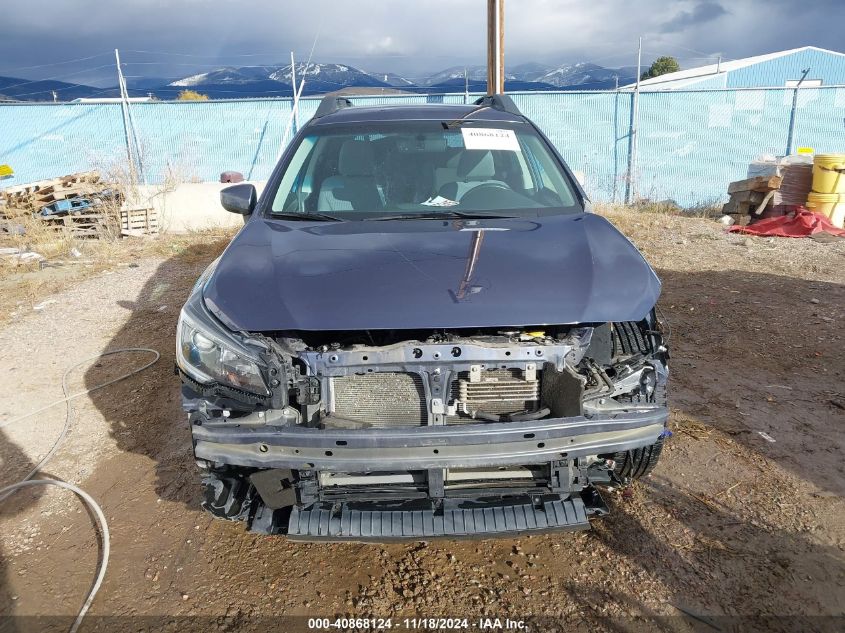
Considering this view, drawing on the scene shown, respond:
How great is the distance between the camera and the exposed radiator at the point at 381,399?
2.26 metres

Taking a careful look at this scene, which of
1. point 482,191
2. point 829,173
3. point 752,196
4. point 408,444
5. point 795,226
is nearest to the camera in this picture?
point 408,444

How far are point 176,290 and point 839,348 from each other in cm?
627

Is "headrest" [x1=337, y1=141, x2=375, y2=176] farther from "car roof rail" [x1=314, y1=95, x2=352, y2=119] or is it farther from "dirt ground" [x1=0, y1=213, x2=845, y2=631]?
"dirt ground" [x1=0, y1=213, x2=845, y2=631]

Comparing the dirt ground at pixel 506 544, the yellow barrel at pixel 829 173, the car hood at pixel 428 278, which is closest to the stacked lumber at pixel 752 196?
the yellow barrel at pixel 829 173

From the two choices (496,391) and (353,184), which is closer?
(496,391)

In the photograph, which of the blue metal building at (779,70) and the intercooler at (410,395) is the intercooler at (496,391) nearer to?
the intercooler at (410,395)

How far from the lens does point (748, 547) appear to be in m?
2.59

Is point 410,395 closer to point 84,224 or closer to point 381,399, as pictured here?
point 381,399

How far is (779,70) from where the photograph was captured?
27797 millimetres

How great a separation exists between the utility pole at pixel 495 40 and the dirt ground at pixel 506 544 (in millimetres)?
6957

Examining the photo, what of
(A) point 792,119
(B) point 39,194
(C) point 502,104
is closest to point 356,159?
(C) point 502,104

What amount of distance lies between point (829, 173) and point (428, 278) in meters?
8.99

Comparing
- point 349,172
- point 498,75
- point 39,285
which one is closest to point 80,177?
point 39,285

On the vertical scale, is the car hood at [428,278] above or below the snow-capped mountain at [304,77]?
below
